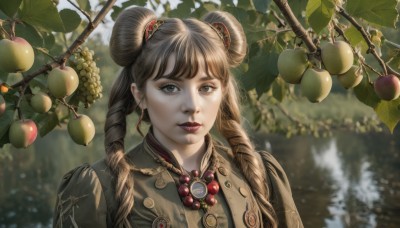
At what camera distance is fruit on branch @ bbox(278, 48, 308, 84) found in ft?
5.13

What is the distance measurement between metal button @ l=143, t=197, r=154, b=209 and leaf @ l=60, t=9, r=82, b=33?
72 cm

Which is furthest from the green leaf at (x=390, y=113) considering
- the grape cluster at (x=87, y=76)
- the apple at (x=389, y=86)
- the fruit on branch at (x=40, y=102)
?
the fruit on branch at (x=40, y=102)

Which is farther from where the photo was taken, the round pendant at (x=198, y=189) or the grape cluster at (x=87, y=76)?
the grape cluster at (x=87, y=76)

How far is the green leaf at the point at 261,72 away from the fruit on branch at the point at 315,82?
992mm

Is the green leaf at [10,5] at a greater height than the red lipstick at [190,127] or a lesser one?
greater

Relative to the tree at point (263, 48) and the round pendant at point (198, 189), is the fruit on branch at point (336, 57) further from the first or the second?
the round pendant at point (198, 189)

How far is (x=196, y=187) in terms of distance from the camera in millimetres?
1743

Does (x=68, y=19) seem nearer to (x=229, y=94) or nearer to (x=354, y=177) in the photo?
(x=229, y=94)

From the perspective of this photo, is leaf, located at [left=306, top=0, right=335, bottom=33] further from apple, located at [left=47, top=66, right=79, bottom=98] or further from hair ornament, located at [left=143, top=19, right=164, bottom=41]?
apple, located at [left=47, top=66, right=79, bottom=98]

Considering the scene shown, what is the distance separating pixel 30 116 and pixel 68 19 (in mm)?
392

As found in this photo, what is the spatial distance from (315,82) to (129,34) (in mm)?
660

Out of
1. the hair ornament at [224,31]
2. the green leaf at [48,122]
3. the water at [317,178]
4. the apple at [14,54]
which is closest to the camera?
the apple at [14,54]

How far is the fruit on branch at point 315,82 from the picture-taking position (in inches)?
60.5

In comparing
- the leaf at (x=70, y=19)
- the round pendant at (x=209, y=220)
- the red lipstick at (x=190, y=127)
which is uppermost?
the leaf at (x=70, y=19)
